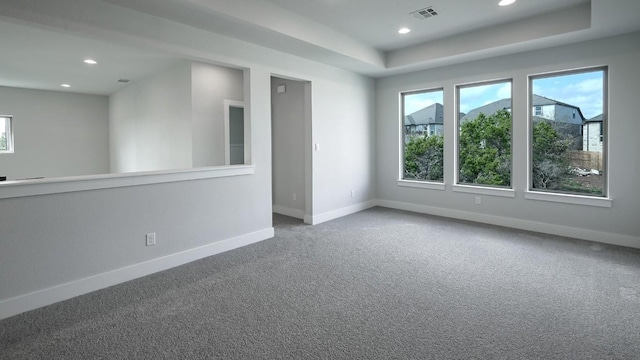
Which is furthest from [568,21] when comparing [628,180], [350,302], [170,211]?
[170,211]

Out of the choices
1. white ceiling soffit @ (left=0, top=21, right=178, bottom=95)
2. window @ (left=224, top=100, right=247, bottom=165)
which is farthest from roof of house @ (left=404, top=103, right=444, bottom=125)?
white ceiling soffit @ (left=0, top=21, right=178, bottom=95)

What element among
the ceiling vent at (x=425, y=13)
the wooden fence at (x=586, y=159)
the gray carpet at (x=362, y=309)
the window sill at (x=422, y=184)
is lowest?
the gray carpet at (x=362, y=309)

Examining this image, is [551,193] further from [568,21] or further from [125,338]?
[125,338]

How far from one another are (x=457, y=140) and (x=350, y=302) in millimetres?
3829

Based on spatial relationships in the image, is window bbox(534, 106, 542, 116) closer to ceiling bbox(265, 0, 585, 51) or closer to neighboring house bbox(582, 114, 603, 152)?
neighboring house bbox(582, 114, 603, 152)

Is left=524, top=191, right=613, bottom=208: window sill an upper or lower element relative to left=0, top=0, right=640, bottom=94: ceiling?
lower

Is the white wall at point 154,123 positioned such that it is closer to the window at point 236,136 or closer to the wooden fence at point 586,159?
the window at point 236,136

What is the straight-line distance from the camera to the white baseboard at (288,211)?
559 centimetres

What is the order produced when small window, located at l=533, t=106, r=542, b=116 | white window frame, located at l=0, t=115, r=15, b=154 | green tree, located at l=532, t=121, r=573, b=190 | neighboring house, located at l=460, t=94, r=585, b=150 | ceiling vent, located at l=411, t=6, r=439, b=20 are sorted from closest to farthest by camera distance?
1. ceiling vent, located at l=411, t=6, r=439, b=20
2. neighboring house, located at l=460, t=94, r=585, b=150
3. green tree, located at l=532, t=121, r=573, b=190
4. small window, located at l=533, t=106, r=542, b=116
5. white window frame, located at l=0, t=115, r=15, b=154

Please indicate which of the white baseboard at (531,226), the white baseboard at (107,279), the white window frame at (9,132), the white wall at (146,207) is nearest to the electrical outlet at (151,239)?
the white wall at (146,207)

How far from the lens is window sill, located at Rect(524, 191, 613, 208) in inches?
159

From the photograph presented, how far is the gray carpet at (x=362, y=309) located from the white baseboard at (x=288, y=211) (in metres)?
1.71

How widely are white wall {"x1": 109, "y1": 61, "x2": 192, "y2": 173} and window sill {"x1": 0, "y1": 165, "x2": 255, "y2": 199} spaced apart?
4.64 ft

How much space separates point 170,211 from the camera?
335 centimetres
